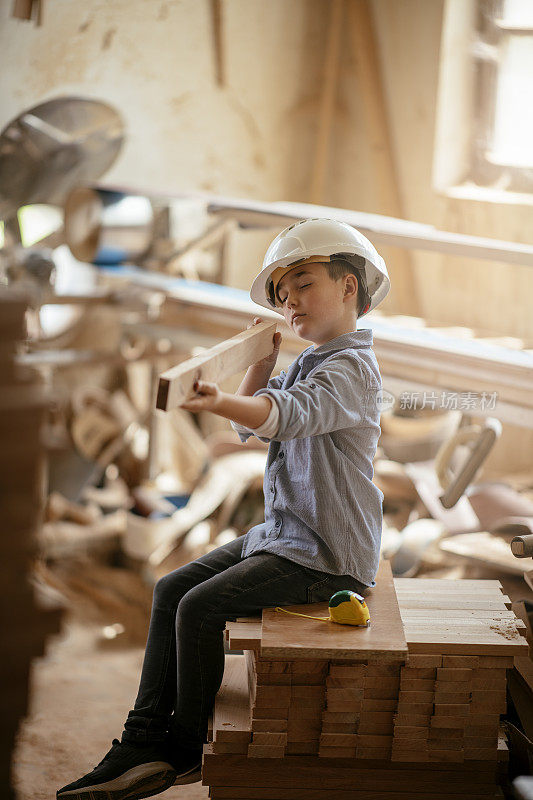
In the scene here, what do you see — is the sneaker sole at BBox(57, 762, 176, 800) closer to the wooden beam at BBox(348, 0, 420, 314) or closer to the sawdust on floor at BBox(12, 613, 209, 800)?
the sawdust on floor at BBox(12, 613, 209, 800)

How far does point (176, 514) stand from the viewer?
165 inches

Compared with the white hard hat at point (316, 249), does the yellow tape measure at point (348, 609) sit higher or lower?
lower

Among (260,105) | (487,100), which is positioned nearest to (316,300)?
(487,100)

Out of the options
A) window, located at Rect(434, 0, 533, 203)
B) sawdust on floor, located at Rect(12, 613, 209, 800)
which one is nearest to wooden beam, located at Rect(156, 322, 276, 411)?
sawdust on floor, located at Rect(12, 613, 209, 800)

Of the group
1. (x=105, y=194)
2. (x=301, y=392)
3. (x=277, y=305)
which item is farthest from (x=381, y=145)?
(x=301, y=392)

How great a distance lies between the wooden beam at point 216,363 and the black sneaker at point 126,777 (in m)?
0.79

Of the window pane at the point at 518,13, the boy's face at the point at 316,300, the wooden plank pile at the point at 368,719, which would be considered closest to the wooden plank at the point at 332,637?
the wooden plank pile at the point at 368,719

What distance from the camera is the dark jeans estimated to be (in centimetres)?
192

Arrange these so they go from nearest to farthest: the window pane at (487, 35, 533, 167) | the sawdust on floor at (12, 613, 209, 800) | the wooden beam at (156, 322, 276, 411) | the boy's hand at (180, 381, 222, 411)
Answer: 1. the wooden beam at (156, 322, 276, 411)
2. the boy's hand at (180, 381, 222, 411)
3. the sawdust on floor at (12, 613, 209, 800)
4. the window pane at (487, 35, 533, 167)

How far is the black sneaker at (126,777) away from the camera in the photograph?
1.85 m

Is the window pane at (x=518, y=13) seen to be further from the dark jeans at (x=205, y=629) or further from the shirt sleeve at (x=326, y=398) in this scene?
the dark jeans at (x=205, y=629)

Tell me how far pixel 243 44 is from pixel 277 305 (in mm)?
3176

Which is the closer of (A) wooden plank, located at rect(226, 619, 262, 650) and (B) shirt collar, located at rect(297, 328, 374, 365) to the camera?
(A) wooden plank, located at rect(226, 619, 262, 650)

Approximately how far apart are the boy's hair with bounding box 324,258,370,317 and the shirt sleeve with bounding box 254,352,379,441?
0.57 ft
